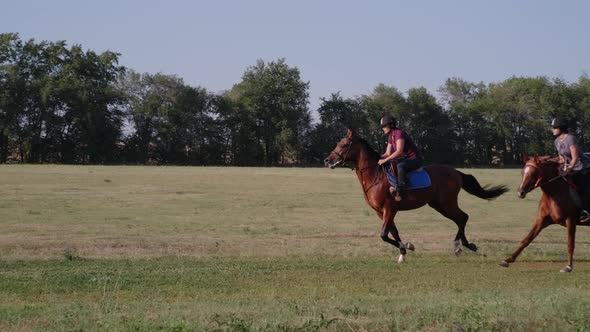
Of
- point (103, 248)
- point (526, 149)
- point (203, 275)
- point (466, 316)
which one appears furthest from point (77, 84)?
point (466, 316)

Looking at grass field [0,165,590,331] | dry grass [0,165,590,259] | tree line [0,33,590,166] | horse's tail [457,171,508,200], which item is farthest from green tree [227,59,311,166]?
horse's tail [457,171,508,200]

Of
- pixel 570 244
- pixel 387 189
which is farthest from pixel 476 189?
pixel 570 244

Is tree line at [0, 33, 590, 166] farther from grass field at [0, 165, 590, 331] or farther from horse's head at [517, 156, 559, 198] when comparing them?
horse's head at [517, 156, 559, 198]

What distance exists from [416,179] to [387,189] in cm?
65

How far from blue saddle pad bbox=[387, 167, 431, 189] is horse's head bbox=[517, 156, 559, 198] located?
2.32 m

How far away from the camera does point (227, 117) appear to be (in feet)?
278

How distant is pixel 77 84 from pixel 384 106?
3601 cm

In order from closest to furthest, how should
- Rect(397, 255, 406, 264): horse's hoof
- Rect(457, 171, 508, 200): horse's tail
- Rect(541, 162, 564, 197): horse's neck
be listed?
Rect(541, 162, 564, 197): horse's neck < Rect(397, 255, 406, 264): horse's hoof < Rect(457, 171, 508, 200): horse's tail

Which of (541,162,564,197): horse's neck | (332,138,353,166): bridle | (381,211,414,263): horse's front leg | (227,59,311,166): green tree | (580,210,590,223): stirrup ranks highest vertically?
(227,59,311,166): green tree

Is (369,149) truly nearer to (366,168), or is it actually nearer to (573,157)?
(366,168)

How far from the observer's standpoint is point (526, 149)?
81500 mm

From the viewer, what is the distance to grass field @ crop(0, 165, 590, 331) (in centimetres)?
816

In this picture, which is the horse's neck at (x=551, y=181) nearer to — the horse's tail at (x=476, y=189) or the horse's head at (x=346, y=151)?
the horse's tail at (x=476, y=189)

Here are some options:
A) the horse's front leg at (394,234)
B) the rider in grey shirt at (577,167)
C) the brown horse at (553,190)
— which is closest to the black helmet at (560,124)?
the rider in grey shirt at (577,167)
